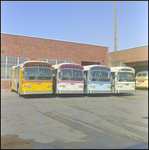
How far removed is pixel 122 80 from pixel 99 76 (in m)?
2.33

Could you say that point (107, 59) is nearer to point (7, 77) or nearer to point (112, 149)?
point (7, 77)

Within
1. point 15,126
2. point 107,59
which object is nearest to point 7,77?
point 107,59

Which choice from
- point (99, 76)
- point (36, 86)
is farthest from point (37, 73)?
point (99, 76)

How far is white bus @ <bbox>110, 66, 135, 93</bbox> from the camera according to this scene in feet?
57.9

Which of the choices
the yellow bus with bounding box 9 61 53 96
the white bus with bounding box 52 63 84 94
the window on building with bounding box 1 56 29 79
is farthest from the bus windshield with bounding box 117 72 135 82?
the window on building with bounding box 1 56 29 79

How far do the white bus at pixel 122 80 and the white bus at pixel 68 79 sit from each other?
345 centimetres

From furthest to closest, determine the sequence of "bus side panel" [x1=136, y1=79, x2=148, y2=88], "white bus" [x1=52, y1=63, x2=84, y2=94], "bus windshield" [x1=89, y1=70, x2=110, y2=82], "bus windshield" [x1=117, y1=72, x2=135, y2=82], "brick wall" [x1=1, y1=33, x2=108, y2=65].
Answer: "bus side panel" [x1=136, y1=79, x2=148, y2=88], "brick wall" [x1=1, y1=33, x2=108, y2=65], "bus windshield" [x1=117, y1=72, x2=135, y2=82], "bus windshield" [x1=89, y1=70, x2=110, y2=82], "white bus" [x1=52, y1=63, x2=84, y2=94]

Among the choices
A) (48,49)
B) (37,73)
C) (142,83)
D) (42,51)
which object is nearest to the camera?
(37,73)

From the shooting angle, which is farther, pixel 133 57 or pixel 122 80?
pixel 133 57

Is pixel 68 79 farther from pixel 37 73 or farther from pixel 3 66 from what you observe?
pixel 3 66

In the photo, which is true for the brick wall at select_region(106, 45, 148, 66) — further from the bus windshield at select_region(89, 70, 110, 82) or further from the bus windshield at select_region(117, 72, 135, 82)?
the bus windshield at select_region(89, 70, 110, 82)

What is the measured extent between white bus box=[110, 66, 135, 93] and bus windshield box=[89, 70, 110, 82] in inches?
44.7

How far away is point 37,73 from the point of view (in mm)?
15148

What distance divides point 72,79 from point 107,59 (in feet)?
59.2
